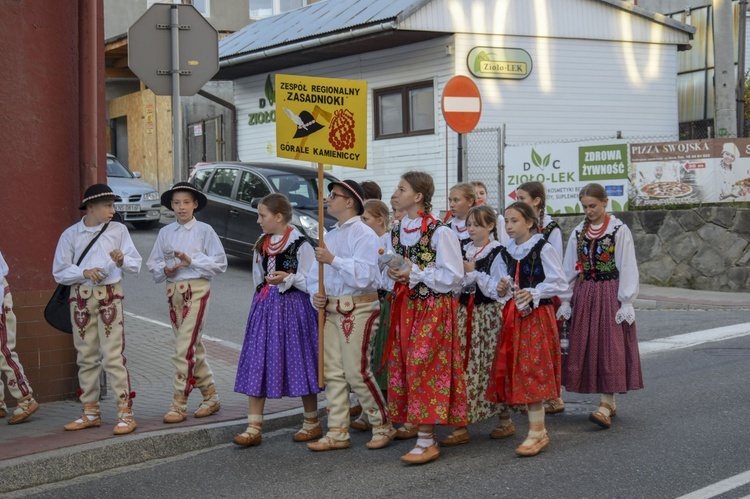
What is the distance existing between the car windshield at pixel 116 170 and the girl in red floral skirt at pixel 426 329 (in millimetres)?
16533

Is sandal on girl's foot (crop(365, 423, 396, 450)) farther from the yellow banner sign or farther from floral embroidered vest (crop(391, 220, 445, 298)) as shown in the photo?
the yellow banner sign

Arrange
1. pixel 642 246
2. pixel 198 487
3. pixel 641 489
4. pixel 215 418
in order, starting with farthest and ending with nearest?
pixel 642 246, pixel 215 418, pixel 198 487, pixel 641 489

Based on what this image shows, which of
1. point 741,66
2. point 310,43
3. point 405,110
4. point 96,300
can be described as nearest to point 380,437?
point 96,300

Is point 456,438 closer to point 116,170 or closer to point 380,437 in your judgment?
point 380,437

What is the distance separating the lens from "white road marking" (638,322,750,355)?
11.2 metres

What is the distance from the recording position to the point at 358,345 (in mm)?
7395

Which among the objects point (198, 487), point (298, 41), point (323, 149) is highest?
point (298, 41)

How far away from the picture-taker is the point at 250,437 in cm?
754

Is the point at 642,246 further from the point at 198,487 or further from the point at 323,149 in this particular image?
the point at 198,487

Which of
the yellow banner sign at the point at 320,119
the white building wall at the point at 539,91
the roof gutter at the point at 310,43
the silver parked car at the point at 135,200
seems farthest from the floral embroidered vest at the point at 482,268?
the silver parked car at the point at 135,200

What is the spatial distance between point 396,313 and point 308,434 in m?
1.16

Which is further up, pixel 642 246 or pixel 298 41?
pixel 298 41

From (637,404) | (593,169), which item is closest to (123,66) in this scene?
(593,169)

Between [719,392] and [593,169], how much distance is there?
8.82m
